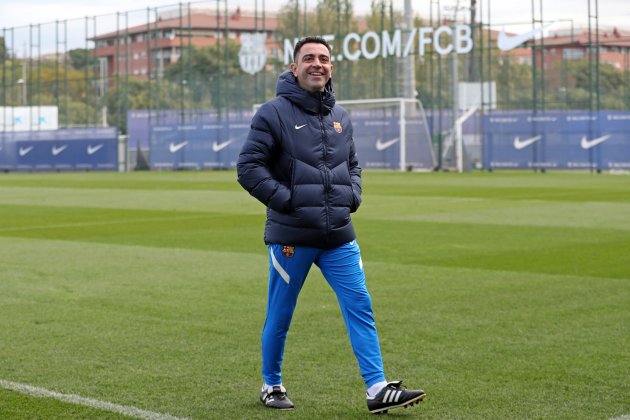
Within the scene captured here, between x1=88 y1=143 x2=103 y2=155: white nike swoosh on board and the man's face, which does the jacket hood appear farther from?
x1=88 y1=143 x2=103 y2=155: white nike swoosh on board

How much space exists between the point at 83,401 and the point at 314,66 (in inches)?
92.2

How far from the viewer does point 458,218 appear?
21.8 m

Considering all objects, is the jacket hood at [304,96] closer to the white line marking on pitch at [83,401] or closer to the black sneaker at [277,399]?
the black sneaker at [277,399]

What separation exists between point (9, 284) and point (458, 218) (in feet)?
35.4

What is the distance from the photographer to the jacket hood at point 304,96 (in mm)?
6680

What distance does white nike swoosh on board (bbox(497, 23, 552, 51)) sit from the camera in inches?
2135

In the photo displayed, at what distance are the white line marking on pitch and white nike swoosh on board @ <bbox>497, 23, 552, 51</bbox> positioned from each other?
4885 centimetres

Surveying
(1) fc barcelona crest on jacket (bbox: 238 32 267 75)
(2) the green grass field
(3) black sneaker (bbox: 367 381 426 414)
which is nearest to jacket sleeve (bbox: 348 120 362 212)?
(3) black sneaker (bbox: 367 381 426 414)

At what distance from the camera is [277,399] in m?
6.88

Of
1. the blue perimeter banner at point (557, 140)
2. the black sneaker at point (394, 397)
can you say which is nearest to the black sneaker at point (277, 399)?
the black sneaker at point (394, 397)

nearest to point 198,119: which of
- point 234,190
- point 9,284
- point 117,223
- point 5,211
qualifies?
point 234,190

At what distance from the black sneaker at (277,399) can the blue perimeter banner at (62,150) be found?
56.6 metres

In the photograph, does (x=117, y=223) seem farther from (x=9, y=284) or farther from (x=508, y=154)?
(x=508, y=154)

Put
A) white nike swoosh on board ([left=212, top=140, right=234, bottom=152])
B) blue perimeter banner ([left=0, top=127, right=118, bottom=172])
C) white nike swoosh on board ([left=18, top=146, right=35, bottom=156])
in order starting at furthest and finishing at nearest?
white nike swoosh on board ([left=18, top=146, right=35, bottom=156]) < blue perimeter banner ([left=0, top=127, right=118, bottom=172]) < white nike swoosh on board ([left=212, top=140, right=234, bottom=152])
